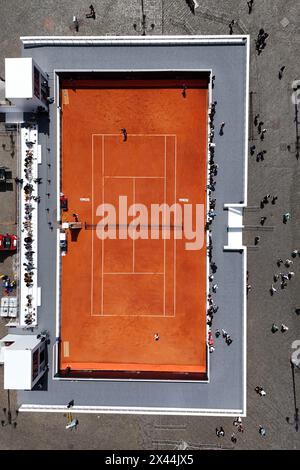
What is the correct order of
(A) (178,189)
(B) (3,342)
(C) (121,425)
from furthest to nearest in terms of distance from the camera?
(C) (121,425)
(A) (178,189)
(B) (3,342)

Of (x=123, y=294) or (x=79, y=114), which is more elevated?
(x=79, y=114)

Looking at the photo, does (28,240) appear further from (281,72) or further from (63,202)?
(281,72)

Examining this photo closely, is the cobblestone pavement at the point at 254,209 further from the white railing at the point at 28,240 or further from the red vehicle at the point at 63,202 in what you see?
the red vehicle at the point at 63,202

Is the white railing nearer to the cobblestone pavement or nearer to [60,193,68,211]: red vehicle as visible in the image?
[60,193,68,211]: red vehicle

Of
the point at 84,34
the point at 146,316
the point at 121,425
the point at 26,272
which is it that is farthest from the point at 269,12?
the point at 121,425

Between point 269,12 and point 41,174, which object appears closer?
point 41,174

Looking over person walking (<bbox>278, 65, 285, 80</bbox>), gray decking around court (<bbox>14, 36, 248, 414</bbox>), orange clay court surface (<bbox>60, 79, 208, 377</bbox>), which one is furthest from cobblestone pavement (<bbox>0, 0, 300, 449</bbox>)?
orange clay court surface (<bbox>60, 79, 208, 377</bbox>)
